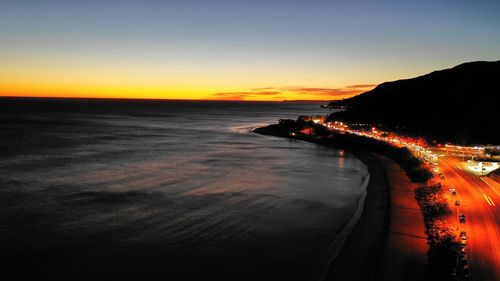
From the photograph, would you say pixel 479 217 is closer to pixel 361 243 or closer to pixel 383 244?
pixel 383 244

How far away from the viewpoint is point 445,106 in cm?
14150

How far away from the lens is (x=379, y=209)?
36812 mm

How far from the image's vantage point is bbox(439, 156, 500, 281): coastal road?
22.7 m

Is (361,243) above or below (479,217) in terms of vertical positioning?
below

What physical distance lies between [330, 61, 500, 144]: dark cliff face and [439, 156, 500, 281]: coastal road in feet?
133

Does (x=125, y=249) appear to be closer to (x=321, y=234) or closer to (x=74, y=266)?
(x=74, y=266)

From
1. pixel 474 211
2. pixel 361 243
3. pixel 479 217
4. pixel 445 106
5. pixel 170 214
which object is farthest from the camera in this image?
pixel 445 106

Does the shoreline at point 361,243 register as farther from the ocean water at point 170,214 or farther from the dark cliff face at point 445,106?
the dark cliff face at point 445,106

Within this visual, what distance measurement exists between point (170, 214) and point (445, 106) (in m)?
130

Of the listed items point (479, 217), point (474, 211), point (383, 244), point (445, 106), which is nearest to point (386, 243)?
point (383, 244)

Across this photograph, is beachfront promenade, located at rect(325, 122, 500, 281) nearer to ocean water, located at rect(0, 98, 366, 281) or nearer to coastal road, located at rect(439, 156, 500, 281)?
coastal road, located at rect(439, 156, 500, 281)

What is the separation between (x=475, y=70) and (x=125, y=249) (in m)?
170

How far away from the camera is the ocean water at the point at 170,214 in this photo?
2625 centimetres

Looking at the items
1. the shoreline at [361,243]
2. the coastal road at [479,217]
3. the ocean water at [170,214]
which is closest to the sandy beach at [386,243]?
the shoreline at [361,243]
